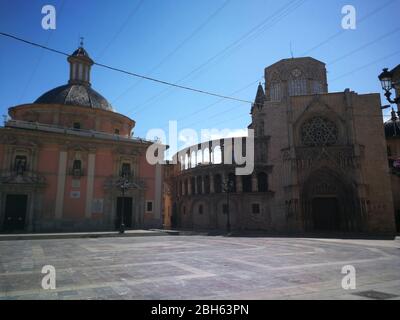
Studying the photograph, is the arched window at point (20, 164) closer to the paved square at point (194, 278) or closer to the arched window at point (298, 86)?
the paved square at point (194, 278)

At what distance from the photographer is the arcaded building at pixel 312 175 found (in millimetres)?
30656

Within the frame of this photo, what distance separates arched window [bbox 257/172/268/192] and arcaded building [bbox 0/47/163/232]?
38.9 ft

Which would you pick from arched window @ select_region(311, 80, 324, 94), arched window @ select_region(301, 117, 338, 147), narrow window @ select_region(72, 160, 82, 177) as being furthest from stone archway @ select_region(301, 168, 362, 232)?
narrow window @ select_region(72, 160, 82, 177)

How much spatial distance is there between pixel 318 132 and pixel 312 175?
5372mm

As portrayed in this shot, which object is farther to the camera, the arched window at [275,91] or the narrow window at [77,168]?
the arched window at [275,91]

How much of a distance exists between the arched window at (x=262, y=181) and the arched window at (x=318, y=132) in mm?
5969

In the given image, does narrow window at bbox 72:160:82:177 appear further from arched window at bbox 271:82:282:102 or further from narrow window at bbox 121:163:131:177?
arched window at bbox 271:82:282:102

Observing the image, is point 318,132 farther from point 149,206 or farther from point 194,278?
point 194,278

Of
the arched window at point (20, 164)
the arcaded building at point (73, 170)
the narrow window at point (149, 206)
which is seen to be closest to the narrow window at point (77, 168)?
the arcaded building at point (73, 170)

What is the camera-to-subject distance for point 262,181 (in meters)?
35.7

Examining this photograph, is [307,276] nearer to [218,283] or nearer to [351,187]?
[218,283]

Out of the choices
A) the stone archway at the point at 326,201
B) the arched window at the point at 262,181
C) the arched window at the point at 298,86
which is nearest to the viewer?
the stone archway at the point at 326,201

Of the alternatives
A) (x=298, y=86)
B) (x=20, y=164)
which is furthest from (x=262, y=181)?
(x=20, y=164)
